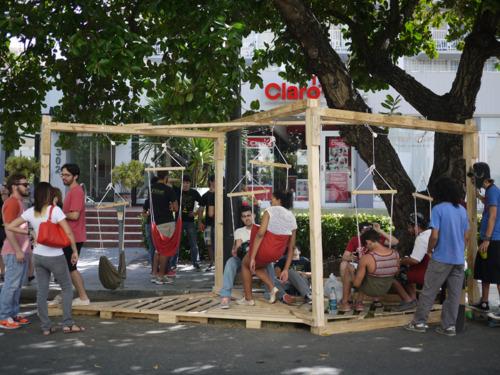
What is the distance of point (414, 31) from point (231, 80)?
17.8 ft

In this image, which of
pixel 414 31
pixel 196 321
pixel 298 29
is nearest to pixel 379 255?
pixel 196 321

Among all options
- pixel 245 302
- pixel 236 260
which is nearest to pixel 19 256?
pixel 236 260

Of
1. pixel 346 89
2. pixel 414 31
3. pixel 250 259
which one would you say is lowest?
pixel 250 259

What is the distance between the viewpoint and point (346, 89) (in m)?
9.64

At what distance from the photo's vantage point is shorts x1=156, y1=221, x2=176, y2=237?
10.4 metres

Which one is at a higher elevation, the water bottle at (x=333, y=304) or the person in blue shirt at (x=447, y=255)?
the person in blue shirt at (x=447, y=255)

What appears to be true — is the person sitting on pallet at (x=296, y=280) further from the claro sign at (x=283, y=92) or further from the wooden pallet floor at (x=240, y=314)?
the claro sign at (x=283, y=92)

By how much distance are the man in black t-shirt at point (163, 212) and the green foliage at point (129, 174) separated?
1103cm

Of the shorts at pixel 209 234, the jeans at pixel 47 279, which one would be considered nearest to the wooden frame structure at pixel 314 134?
the jeans at pixel 47 279

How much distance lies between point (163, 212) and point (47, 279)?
3681 mm

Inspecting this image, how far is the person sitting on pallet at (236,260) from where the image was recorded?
8.26 meters

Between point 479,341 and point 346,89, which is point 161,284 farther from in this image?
point 479,341

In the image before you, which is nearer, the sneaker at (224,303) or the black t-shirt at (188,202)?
the sneaker at (224,303)

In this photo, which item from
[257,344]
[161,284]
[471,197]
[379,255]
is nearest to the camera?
[257,344]
